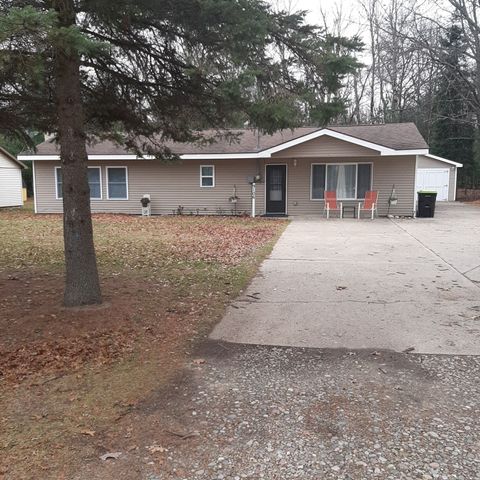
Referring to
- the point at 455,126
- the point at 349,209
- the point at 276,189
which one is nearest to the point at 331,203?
the point at 349,209

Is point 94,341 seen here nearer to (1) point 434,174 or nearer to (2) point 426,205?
(2) point 426,205

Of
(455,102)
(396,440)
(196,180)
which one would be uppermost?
(455,102)

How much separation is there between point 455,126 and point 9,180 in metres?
27.9

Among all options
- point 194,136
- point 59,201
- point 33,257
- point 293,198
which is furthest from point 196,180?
point 194,136

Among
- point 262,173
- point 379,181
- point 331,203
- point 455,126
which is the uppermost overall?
point 455,126

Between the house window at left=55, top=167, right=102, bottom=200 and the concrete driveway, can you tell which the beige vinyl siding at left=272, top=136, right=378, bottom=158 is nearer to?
the concrete driveway

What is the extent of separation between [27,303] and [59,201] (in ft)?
51.9

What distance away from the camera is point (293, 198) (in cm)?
1862

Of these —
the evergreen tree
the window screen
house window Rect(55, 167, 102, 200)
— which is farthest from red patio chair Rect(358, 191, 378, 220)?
the evergreen tree

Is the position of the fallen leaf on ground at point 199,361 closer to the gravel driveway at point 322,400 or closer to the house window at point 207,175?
the gravel driveway at point 322,400

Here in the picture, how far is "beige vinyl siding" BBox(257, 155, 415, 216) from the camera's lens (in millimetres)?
17625

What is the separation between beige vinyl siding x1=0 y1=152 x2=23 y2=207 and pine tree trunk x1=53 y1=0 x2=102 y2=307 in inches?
875

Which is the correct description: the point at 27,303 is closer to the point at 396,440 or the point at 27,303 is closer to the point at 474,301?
the point at 396,440

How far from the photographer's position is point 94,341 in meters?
4.51
